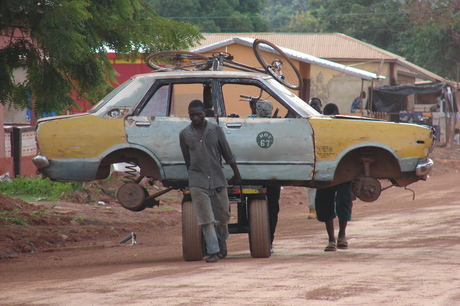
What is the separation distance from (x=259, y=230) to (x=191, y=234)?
0.78 m

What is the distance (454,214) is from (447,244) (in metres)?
3.87

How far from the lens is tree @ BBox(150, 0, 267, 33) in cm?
4891

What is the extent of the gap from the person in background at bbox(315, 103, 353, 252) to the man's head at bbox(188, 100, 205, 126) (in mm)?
2200

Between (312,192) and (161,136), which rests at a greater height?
(161,136)

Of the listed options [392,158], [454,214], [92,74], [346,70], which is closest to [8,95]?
[92,74]

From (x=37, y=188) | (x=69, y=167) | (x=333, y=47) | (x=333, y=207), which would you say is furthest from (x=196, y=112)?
(x=333, y=47)

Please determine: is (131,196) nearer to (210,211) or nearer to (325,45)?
(210,211)

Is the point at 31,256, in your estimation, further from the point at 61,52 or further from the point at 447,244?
the point at 447,244

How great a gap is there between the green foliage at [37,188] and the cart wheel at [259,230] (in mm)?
7489

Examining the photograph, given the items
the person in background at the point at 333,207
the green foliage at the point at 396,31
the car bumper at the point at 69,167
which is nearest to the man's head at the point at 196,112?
the car bumper at the point at 69,167

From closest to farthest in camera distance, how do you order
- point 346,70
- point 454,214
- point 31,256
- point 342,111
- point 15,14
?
point 15,14
point 31,256
point 454,214
point 346,70
point 342,111

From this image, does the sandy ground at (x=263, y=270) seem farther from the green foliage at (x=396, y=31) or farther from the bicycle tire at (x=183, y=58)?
the green foliage at (x=396, y=31)

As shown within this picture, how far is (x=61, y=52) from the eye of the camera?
892cm

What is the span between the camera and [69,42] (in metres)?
8.94
